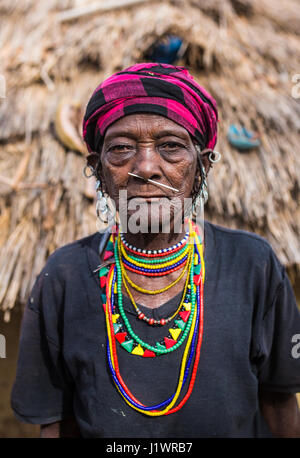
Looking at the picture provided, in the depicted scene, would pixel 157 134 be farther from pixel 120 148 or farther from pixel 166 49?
pixel 166 49

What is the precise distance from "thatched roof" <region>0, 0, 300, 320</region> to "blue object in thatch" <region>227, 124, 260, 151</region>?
6cm

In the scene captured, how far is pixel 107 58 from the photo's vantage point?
2.90m

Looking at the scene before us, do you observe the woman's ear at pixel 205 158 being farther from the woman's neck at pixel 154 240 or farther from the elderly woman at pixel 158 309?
the woman's neck at pixel 154 240

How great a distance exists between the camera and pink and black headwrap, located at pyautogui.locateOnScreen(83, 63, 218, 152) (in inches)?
45.8

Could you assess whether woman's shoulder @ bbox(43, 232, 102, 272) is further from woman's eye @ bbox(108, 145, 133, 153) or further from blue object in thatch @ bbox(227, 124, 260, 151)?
blue object in thatch @ bbox(227, 124, 260, 151)

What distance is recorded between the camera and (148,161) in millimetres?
1154

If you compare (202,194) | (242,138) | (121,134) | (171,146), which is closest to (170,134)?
(171,146)

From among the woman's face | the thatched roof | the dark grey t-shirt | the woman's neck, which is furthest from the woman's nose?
the thatched roof

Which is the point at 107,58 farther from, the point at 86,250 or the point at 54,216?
the point at 86,250

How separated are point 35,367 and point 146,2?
2996 millimetres

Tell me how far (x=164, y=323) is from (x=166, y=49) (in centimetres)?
236
